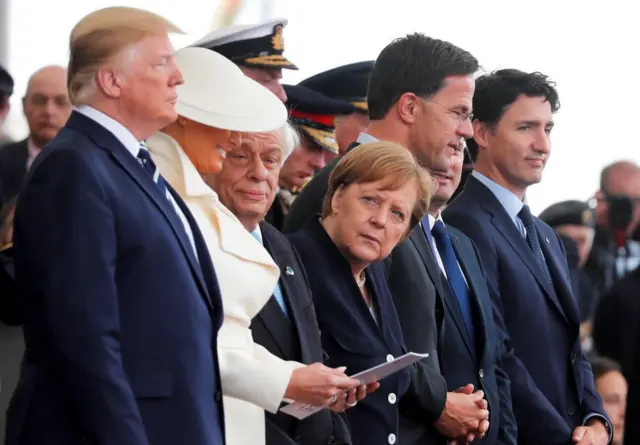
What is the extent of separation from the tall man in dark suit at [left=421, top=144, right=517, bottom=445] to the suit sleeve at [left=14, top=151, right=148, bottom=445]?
5.66 ft

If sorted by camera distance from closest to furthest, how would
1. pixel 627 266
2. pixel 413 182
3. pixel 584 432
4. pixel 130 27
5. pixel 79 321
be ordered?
pixel 79 321 < pixel 130 27 < pixel 413 182 < pixel 584 432 < pixel 627 266

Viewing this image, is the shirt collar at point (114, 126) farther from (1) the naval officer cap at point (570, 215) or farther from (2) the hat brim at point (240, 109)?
(1) the naval officer cap at point (570, 215)

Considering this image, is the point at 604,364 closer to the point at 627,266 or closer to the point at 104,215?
the point at 627,266

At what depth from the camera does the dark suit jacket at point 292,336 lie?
3.61 m

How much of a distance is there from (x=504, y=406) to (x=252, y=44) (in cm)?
146

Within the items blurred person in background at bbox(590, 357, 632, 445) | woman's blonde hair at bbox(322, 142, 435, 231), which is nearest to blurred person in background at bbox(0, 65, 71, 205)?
woman's blonde hair at bbox(322, 142, 435, 231)

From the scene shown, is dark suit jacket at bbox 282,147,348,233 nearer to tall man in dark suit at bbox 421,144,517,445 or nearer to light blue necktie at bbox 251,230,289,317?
tall man in dark suit at bbox 421,144,517,445

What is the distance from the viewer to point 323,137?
5551mm

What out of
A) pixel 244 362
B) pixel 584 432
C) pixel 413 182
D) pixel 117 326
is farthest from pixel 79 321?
pixel 584 432

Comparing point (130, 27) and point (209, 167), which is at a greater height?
point (130, 27)

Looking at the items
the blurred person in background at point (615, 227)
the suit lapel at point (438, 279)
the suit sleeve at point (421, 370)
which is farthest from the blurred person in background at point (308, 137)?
the blurred person in background at point (615, 227)

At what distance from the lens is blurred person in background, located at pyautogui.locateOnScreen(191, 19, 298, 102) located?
14.9 feet

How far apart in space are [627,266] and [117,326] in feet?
17.9

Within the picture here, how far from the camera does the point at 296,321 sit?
12.0 ft
